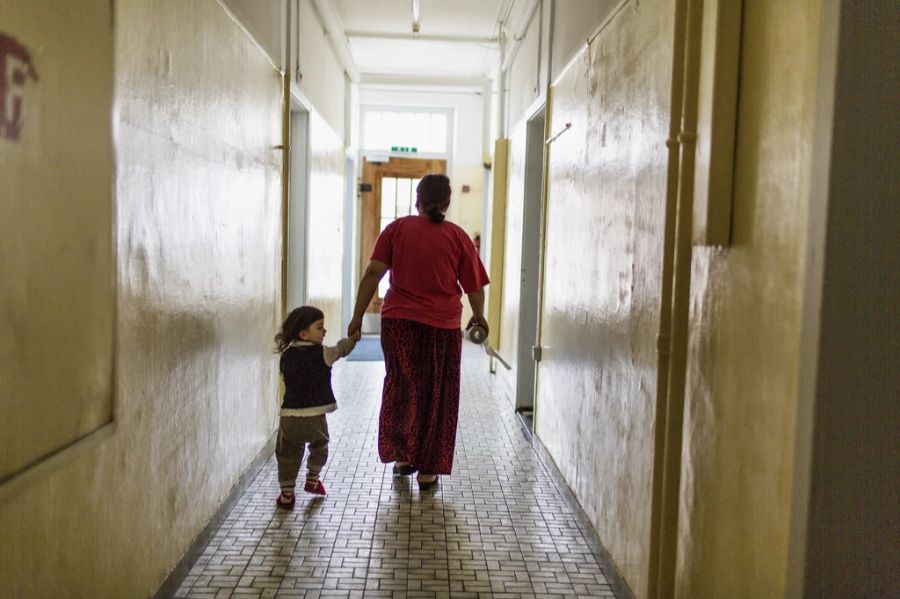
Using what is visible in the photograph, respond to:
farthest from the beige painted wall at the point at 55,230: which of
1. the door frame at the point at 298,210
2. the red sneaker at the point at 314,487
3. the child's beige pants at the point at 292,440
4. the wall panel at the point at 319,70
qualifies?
the door frame at the point at 298,210

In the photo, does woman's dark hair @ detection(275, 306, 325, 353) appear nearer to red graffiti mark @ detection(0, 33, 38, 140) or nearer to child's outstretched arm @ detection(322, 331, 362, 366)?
child's outstretched arm @ detection(322, 331, 362, 366)

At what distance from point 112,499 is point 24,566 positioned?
1.38 feet

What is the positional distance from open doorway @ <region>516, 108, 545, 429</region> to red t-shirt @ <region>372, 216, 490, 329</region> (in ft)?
5.11

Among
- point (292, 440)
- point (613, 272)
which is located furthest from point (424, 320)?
point (613, 272)

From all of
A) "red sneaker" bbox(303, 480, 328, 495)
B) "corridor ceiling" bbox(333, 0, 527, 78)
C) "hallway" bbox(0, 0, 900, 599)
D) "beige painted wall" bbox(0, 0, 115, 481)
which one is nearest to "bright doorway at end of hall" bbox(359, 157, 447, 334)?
"corridor ceiling" bbox(333, 0, 527, 78)

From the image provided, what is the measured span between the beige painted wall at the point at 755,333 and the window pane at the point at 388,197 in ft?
24.0

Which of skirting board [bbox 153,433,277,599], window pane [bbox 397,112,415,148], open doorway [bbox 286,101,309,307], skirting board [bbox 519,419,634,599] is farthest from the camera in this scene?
window pane [bbox 397,112,415,148]

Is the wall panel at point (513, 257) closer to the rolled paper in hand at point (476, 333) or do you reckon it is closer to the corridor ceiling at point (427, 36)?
the corridor ceiling at point (427, 36)

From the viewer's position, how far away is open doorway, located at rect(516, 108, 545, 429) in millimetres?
5008

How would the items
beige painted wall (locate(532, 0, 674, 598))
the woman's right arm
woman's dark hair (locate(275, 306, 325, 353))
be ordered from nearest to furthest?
beige painted wall (locate(532, 0, 674, 598)) < woman's dark hair (locate(275, 306, 325, 353)) < the woman's right arm

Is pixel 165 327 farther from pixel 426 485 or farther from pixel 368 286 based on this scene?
pixel 426 485

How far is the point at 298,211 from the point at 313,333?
208 centimetres

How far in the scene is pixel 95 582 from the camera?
1.74m

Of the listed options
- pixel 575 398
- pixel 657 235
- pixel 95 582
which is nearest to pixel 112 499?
pixel 95 582
